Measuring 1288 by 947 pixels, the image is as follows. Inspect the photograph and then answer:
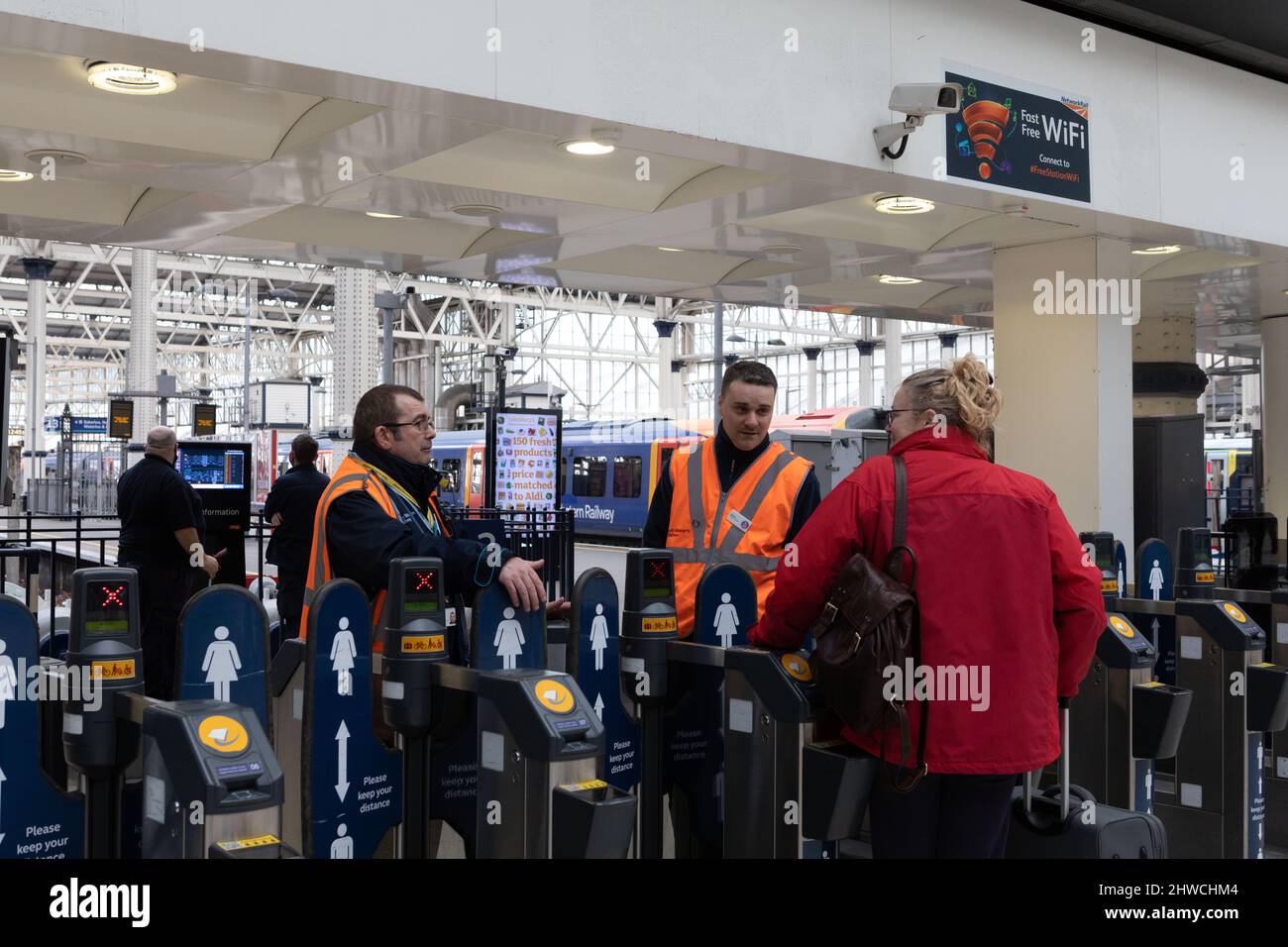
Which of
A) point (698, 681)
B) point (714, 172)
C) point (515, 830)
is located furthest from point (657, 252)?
point (515, 830)

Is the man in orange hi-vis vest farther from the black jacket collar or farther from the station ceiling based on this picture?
the station ceiling

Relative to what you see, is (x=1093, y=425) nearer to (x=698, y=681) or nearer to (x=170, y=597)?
(x=698, y=681)

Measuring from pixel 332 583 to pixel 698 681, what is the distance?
120 centimetres

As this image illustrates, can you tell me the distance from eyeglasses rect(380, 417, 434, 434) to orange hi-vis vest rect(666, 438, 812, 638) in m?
0.96

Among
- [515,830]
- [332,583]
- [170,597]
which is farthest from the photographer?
[170,597]

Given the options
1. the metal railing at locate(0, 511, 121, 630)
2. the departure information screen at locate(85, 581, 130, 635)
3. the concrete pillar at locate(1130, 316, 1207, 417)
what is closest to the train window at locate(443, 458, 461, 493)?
the metal railing at locate(0, 511, 121, 630)

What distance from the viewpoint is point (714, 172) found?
623cm

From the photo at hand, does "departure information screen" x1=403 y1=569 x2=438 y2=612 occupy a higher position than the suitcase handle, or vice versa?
"departure information screen" x1=403 y1=569 x2=438 y2=612

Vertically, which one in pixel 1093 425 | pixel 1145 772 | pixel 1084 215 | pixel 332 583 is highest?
pixel 1084 215

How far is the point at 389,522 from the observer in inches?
140

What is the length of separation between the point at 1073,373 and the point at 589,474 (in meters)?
17.8

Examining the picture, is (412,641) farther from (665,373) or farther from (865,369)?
(865,369)

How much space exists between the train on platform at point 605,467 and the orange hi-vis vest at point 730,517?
1706 centimetres

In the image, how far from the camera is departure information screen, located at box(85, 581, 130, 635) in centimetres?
284
